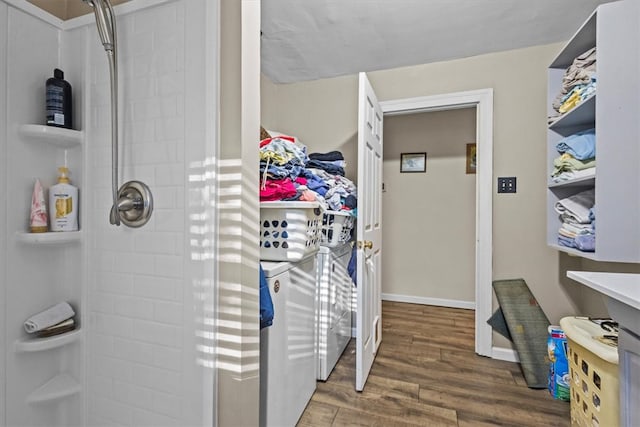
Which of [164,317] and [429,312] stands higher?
[164,317]

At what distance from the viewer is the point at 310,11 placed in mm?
1868

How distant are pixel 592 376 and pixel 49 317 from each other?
2027 millimetres

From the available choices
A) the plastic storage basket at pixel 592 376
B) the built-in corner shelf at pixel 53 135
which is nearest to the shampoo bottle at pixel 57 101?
the built-in corner shelf at pixel 53 135

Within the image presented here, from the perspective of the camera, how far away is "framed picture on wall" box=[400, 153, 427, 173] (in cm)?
367

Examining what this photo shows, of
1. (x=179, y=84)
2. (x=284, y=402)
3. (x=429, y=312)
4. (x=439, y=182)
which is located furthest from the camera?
(x=439, y=182)

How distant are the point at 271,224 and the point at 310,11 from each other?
133 centimetres

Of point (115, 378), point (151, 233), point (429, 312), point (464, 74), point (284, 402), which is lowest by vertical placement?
point (429, 312)

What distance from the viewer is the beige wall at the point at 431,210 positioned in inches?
138

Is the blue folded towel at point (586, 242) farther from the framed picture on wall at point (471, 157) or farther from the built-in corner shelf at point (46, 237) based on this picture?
the built-in corner shelf at point (46, 237)

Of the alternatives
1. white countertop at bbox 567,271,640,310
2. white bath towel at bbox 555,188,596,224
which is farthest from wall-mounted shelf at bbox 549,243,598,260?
white countertop at bbox 567,271,640,310

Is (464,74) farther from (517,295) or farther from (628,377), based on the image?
(628,377)

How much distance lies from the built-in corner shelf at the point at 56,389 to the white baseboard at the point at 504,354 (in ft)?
8.12

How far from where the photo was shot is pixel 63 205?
1.11 metres

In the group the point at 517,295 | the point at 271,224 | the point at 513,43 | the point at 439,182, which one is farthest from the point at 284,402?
the point at 439,182
